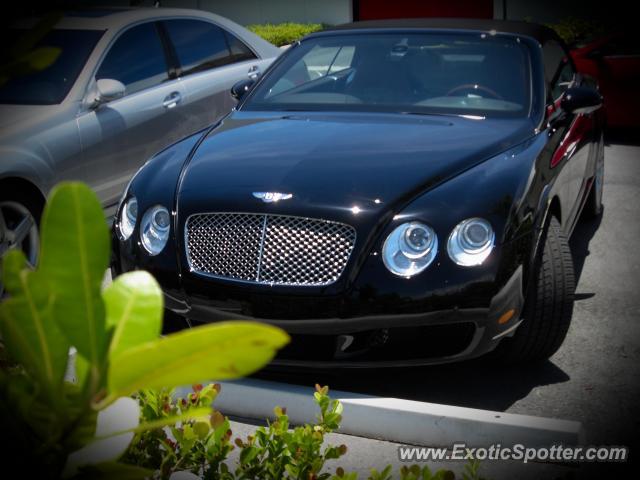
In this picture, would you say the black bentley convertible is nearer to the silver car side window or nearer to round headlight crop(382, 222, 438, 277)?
round headlight crop(382, 222, 438, 277)

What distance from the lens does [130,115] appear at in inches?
239

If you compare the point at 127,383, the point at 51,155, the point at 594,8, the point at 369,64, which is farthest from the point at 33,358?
the point at 594,8

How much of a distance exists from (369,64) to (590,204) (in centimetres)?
233

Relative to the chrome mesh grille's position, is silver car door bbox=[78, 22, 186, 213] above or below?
above

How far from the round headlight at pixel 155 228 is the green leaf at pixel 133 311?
3217 mm

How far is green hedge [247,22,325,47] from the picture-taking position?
61.6ft

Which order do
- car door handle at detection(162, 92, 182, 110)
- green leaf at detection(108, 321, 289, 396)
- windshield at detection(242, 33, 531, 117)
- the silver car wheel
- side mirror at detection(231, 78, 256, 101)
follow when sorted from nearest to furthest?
green leaf at detection(108, 321, 289, 396) → windshield at detection(242, 33, 531, 117) → the silver car wheel → side mirror at detection(231, 78, 256, 101) → car door handle at detection(162, 92, 182, 110)

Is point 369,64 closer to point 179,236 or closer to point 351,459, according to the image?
point 179,236

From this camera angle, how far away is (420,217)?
3.56 metres

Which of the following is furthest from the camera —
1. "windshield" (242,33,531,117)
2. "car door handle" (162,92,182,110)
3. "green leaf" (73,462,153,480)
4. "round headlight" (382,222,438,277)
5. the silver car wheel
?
"car door handle" (162,92,182,110)

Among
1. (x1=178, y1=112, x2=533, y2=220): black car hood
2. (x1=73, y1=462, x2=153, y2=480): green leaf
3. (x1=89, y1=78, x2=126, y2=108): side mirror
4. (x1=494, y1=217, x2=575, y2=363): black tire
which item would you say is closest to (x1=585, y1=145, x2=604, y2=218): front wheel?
(x1=178, y1=112, x2=533, y2=220): black car hood

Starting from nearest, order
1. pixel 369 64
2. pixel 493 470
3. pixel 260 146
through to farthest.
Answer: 1. pixel 493 470
2. pixel 260 146
3. pixel 369 64

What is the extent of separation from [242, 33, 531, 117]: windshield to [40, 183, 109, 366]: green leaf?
4.10 metres

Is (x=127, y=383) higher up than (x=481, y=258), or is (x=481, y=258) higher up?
(x=127, y=383)
